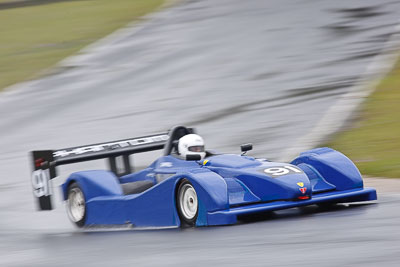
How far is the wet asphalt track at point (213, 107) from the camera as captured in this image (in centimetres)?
800

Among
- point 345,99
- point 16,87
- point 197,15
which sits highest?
point 197,15

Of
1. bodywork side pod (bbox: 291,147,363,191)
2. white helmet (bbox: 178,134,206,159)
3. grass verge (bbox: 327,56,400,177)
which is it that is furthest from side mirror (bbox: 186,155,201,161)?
grass verge (bbox: 327,56,400,177)

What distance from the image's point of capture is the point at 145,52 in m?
26.0

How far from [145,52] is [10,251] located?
17.0 meters

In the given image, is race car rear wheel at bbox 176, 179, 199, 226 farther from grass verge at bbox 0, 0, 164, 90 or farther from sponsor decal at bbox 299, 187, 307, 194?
grass verge at bbox 0, 0, 164, 90

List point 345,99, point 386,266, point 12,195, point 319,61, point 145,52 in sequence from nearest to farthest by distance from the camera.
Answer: point 386,266
point 12,195
point 345,99
point 319,61
point 145,52

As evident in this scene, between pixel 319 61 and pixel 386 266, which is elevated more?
pixel 319 61

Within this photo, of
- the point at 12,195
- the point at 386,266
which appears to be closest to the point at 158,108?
the point at 12,195

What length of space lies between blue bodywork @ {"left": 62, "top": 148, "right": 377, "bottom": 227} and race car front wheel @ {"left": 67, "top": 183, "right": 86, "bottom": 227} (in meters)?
0.19

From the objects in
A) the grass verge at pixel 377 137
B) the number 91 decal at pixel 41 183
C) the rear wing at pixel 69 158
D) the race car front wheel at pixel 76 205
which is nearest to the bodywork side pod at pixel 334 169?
the rear wing at pixel 69 158

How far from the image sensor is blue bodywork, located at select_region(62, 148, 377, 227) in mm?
9453

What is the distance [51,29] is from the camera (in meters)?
30.3

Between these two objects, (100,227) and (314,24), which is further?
(314,24)

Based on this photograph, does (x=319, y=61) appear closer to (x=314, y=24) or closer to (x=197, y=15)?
(x=314, y=24)
